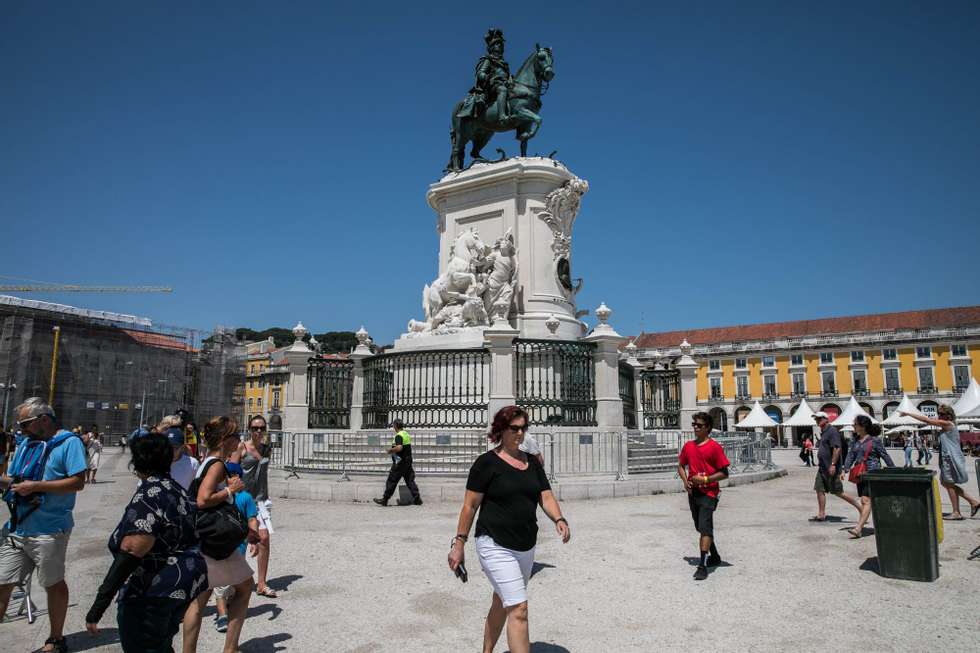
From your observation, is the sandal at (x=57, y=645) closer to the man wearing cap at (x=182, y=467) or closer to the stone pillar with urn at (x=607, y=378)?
the man wearing cap at (x=182, y=467)

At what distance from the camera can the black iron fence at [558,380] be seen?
13.8 meters

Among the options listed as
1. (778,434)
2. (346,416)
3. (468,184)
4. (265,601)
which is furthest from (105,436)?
(778,434)

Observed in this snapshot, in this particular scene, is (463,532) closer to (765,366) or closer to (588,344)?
(588,344)

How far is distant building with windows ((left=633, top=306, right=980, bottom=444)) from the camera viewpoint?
2207 inches

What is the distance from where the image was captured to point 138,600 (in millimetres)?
3004

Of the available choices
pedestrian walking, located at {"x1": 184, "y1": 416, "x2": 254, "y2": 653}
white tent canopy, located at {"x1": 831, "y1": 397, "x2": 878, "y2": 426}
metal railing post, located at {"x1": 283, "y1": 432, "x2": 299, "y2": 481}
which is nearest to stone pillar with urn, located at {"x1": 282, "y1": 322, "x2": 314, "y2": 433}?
metal railing post, located at {"x1": 283, "y1": 432, "x2": 299, "y2": 481}

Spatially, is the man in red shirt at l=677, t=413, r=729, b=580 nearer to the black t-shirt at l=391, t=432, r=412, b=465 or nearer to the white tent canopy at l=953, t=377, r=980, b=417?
the black t-shirt at l=391, t=432, r=412, b=465

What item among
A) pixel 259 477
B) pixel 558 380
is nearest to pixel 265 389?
pixel 558 380

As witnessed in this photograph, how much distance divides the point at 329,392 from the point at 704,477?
38.8ft

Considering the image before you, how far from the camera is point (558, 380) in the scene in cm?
1425

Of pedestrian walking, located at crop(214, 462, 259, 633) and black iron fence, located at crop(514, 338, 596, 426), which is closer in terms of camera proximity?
pedestrian walking, located at crop(214, 462, 259, 633)

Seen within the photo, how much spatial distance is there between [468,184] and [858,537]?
1247 centimetres

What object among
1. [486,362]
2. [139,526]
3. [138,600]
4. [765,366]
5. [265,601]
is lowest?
[265,601]

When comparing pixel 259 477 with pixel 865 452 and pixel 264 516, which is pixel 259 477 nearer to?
pixel 264 516
